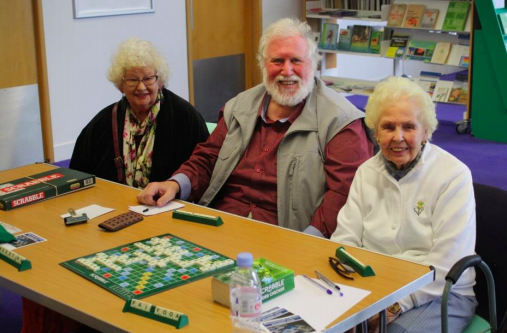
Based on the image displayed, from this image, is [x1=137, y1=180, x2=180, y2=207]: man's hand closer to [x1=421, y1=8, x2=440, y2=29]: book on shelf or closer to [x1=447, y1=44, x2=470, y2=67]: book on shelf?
[x1=447, y1=44, x2=470, y2=67]: book on shelf

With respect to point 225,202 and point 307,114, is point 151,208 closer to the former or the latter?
point 225,202

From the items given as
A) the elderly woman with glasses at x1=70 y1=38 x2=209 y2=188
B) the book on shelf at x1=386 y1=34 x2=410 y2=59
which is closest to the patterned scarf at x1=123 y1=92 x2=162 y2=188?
the elderly woman with glasses at x1=70 y1=38 x2=209 y2=188

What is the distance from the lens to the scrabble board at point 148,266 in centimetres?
206

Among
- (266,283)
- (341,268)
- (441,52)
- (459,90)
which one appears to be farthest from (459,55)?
(266,283)

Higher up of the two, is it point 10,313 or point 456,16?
point 456,16

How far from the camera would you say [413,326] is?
2.20m

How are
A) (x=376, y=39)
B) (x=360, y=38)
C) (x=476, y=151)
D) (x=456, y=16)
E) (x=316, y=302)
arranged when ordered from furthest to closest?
1. (x=360, y=38)
2. (x=376, y=39)
3. (x=456, y=16)
4. (x=476, y=151)
5. (x=316, y=302)

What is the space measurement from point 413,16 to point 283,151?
179 inches

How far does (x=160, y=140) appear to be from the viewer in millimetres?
3383

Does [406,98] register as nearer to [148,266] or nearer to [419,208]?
[419,208]

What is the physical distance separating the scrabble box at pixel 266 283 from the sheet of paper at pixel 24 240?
0.78 m

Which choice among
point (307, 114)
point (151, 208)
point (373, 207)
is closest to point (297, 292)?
point (373, 207)

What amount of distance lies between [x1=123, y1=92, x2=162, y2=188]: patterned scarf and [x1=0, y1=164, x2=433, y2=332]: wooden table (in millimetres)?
460

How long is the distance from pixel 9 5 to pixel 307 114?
345cm
